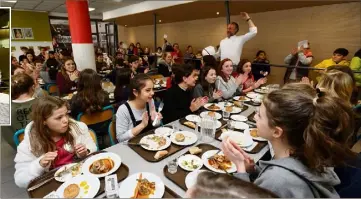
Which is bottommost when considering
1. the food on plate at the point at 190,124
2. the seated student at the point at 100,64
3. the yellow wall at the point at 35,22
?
the food on plate at the point at 190,124

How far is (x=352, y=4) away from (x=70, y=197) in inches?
246

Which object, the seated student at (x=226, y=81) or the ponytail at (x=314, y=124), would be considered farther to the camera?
the seated student at (x=226, y=81)

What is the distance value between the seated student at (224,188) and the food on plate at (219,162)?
0.59m

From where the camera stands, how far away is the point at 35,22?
8047mm

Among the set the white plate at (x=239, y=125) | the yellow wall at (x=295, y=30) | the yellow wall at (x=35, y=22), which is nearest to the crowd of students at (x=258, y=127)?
the white plate at (x=239, y=125)

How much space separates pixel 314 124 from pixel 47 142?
5.14ft

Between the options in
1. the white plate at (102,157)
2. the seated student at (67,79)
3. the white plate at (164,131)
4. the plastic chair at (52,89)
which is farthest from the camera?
the plastic chair at (52,89)

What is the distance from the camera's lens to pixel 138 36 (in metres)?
10.7

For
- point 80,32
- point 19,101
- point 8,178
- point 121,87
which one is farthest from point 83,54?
point 8,178

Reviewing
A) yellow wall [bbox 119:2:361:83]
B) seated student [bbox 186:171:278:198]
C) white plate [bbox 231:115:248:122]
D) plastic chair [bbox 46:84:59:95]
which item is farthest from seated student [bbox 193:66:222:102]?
yellow wall [bbox 119:2:361:83]

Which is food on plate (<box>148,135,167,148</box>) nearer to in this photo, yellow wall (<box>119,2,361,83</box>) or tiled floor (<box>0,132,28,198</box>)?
tiled floor (<box>0,132,28,198</box>)

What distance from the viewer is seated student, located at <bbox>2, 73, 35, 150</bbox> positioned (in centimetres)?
193

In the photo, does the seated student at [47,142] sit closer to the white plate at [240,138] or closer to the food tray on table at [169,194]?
the food tray on table at [169,194]

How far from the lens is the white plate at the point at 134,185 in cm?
95
